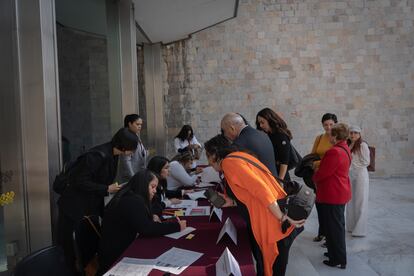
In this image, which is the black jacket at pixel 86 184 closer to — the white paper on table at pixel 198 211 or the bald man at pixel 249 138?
the white paper on table at pixel 198 211

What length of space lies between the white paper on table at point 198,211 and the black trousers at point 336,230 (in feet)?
4.33

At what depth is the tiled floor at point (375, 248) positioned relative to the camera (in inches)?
143

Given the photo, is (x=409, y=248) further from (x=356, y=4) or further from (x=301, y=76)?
(x=356, y=4)

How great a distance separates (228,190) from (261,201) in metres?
0.39

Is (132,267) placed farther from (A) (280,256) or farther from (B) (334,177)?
(B) (334,177)

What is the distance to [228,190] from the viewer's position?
8.48ft

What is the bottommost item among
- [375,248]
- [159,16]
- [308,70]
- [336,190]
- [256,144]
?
[375,248]

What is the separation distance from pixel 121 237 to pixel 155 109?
22.2ft

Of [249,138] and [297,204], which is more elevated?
[249,138]

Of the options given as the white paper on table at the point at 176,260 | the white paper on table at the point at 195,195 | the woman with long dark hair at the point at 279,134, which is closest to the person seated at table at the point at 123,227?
the white paper on table at the point at 176,260

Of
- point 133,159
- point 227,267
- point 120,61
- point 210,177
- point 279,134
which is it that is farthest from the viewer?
point 120,61

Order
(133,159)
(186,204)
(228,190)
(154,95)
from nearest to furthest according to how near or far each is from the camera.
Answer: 1. (228,190)
2. (186,204)
3. (133,159)
4. (154,95)

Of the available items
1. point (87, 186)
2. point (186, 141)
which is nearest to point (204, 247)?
point (87, 186)

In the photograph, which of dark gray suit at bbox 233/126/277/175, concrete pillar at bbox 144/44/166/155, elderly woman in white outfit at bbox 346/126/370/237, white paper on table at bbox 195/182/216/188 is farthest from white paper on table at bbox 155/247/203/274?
concrete pillar at bbox 144/44/166/155
